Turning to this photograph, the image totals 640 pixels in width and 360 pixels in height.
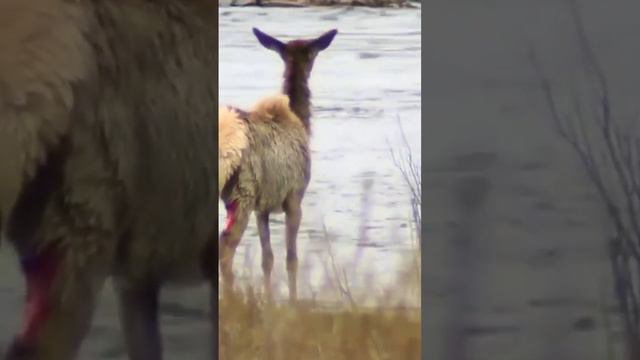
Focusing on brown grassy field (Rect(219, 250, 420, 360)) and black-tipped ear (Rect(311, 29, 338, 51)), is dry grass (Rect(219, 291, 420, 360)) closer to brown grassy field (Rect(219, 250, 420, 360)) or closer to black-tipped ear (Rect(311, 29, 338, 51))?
brown grassy field (Rect(219, 250, 420, 360))

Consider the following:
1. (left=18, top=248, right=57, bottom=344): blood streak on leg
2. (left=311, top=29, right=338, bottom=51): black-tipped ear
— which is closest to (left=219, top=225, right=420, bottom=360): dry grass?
(left=18, top=248, right=57, bottom=344): blood streak on leg

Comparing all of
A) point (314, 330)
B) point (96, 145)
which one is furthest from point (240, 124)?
point (314, 330)

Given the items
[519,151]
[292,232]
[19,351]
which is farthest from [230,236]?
[519,151]

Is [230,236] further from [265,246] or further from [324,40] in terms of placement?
[324,40]

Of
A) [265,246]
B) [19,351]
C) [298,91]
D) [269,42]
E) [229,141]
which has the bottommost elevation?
[19,351]

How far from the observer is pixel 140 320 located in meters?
4.73

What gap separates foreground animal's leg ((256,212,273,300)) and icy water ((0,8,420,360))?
20 millimetres

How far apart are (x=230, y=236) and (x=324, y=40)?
0.72 m

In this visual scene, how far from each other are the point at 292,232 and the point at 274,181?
183 millimetres

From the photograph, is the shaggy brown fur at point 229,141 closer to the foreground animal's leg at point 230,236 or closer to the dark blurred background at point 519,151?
the foreground animal's leg at point 230,236

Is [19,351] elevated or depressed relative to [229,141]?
depressed

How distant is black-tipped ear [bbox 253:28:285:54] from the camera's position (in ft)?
15.2

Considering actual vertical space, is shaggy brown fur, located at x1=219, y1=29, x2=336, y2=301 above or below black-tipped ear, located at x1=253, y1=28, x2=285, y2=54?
below

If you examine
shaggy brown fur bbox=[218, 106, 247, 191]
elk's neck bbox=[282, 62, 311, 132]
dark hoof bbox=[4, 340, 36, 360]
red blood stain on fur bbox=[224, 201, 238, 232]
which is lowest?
dark hoof bbox=[4, 340, 36, 360]
